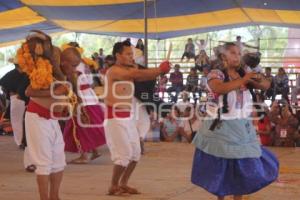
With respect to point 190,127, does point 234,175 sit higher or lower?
higher

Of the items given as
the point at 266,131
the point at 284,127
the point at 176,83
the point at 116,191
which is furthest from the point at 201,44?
the point at 116,191

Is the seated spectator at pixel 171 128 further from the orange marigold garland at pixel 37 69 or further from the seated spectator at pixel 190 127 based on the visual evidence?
the orange marigold garland at pixel 37 69

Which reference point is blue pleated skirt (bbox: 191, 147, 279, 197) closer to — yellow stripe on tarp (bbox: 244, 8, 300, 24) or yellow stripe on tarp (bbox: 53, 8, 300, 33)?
yellow stripe on tarp (bbox: 244, 8, 300, 24)

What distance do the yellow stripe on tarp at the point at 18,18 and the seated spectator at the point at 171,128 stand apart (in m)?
5.86

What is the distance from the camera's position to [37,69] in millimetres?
5230

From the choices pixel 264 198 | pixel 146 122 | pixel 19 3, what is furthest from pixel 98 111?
pixel 19 3

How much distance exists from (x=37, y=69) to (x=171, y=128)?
8040mm

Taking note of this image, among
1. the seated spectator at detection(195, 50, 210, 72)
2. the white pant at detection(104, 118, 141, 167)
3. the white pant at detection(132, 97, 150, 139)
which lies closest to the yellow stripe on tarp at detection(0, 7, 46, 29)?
the seated spectator at detection(195, 50, 210, 72)

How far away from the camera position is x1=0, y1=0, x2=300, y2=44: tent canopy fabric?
53.3 ft

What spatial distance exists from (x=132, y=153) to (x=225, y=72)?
171cm

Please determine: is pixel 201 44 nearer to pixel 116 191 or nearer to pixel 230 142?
pixel 116 191

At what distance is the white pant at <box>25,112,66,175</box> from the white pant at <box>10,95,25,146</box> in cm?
417

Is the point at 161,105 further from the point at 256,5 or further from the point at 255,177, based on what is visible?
the point at 255,177

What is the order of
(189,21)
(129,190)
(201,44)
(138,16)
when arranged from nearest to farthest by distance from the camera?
(129,190) < (138,16) < (189,21) < (201,44)
